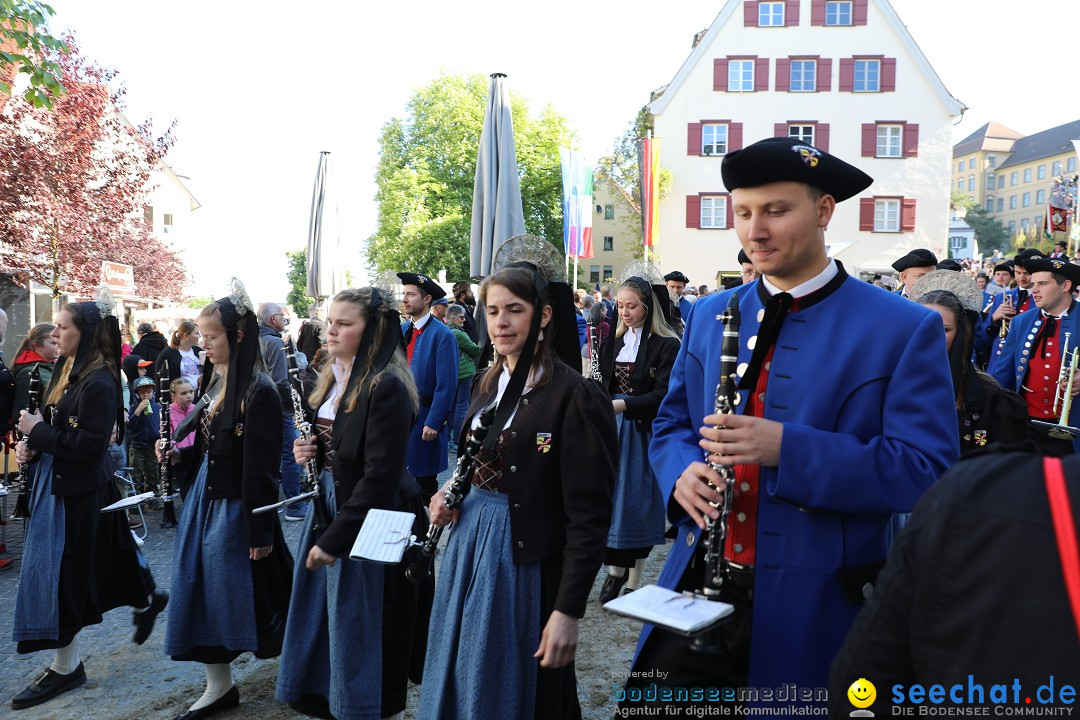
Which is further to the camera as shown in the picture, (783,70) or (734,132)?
(734,132)

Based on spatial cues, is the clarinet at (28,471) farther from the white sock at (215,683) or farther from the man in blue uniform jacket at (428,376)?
the man in blue uniform jacket at (428,376)

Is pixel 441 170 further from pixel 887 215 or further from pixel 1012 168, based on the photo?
pixel 1012 168

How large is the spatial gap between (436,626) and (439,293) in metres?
4.91

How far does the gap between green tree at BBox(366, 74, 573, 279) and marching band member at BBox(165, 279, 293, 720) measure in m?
33.0

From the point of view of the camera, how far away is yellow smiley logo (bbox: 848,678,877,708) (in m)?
1.34

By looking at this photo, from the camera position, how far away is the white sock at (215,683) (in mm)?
4281

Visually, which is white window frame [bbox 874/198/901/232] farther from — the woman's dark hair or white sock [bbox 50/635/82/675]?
white sock [bbox 50/635/82/675]

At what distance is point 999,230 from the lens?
334ft

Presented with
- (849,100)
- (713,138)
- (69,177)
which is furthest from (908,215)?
(69,177)

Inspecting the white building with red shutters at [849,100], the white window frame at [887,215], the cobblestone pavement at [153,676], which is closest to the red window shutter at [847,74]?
the white building with red shutters at [849,100]

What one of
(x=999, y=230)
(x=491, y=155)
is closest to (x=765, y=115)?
(x=491, y=155)

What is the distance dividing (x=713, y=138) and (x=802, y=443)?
114 feet

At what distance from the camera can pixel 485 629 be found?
2893 millimetres

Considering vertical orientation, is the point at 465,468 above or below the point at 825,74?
below
